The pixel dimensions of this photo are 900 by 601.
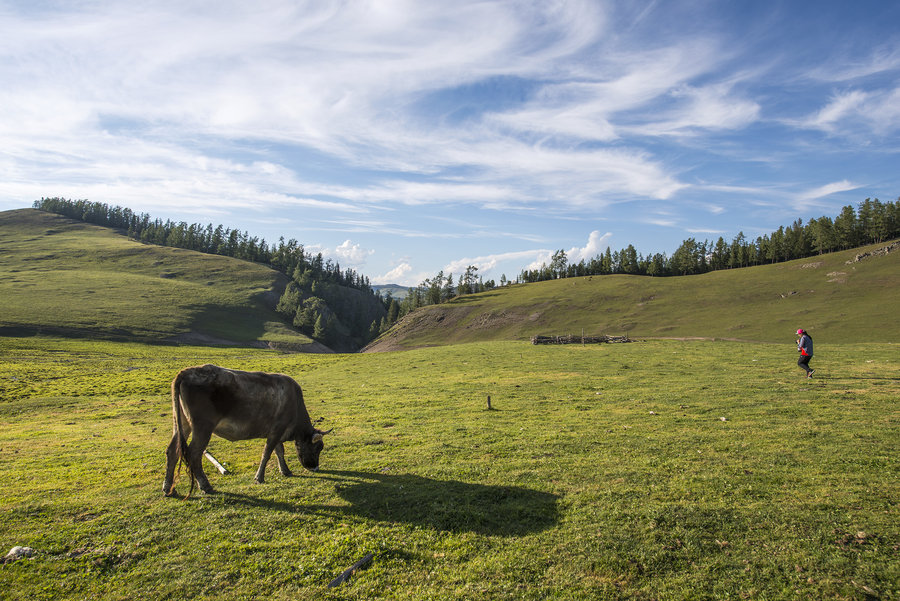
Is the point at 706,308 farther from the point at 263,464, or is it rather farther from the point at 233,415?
the point at 233,415

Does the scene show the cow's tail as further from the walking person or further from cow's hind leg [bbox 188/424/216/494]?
the walking person

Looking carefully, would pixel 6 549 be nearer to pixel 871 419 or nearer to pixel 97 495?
pixel 97 495

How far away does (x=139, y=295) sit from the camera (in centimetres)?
12862

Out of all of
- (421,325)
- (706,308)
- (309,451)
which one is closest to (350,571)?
(309,451)

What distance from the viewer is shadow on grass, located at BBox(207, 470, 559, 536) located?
9562mm

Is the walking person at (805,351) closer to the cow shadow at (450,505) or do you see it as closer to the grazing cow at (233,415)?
the cow shadow at (450,505)

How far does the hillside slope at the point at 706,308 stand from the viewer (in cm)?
7262

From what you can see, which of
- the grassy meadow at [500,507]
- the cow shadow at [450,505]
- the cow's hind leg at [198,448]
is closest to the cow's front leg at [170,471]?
the grassy meadow at [500,507]

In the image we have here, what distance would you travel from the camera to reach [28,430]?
20984 mm

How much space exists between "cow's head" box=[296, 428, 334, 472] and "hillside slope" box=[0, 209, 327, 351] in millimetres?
102783

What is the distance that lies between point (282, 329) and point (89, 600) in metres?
135

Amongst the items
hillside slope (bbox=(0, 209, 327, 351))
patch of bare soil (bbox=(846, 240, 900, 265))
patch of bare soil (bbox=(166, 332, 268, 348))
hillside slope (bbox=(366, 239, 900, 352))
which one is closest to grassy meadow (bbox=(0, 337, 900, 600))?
hillside slope (bbox=(366, 239, 900, 352))

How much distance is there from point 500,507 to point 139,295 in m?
154

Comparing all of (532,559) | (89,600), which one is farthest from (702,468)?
(89,600)
